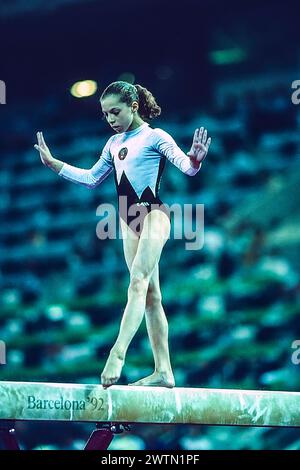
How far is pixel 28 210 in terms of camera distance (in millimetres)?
5578

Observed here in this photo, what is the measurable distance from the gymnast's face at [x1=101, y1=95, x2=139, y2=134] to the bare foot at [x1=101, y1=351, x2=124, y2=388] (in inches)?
44.1

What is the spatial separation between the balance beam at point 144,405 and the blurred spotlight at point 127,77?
6.60ft

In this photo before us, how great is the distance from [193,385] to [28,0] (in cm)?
263

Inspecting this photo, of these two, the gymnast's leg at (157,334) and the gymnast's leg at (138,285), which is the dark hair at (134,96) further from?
the gymnast's leg at (157,334)

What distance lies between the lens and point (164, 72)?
5391 mm

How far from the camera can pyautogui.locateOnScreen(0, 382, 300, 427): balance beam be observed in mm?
3740

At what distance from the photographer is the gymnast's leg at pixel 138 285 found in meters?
3.81

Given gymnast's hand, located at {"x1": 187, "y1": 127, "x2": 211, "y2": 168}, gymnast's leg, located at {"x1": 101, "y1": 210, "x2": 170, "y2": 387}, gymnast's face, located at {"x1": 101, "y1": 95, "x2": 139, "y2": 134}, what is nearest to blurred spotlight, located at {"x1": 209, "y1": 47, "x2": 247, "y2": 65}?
gymnast's face, located at {"x1": 101, "y1": 95, "x2": 139, "y2": 134}

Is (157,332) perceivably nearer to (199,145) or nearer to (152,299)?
(152,299)

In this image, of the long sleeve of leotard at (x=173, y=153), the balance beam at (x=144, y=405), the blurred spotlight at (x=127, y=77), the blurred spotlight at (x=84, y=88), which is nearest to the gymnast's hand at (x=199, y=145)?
the long sleeve of leotard at (x=173, y=153)

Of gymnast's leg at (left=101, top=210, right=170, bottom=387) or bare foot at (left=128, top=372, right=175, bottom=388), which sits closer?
gymnast's leg at (left=101, top=210, right=170, bottom=387)

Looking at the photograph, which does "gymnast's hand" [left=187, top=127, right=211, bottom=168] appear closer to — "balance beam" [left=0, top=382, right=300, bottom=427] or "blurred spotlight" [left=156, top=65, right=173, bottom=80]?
"balance beam" [left=0, top=382, right=300, bottom=427]

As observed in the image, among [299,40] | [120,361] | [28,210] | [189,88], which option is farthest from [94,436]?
[299,40]

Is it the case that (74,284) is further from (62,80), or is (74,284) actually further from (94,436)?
(94,436)
